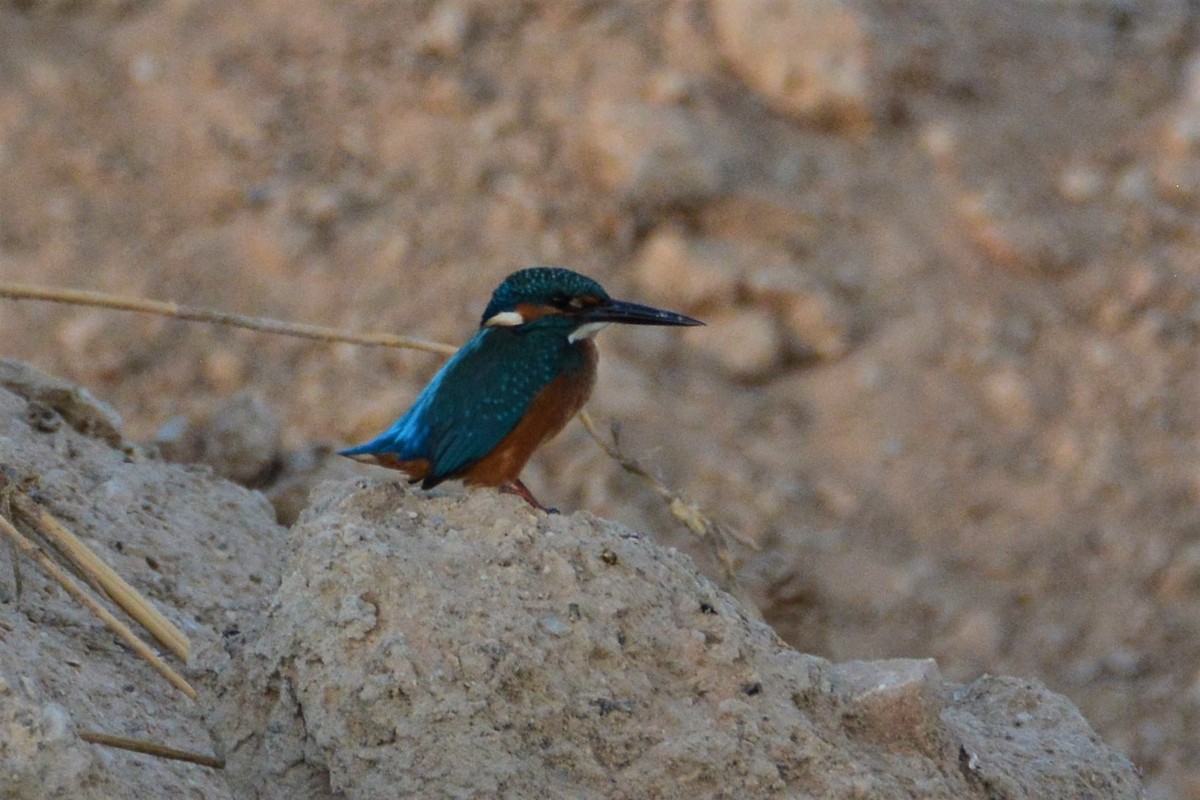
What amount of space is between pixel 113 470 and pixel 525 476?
236 cm

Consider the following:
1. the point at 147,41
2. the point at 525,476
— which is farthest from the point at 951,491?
the point at 147,41

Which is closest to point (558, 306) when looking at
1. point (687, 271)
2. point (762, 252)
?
point (687, 271)

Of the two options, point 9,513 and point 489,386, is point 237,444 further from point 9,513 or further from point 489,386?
point 9,513

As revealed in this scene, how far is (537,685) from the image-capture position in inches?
95.5

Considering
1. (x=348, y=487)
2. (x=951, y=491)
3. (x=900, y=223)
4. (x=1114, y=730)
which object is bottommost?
(x=1114, y=730)

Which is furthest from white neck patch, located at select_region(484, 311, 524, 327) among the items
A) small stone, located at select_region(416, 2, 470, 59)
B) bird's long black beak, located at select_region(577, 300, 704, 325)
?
small stone, located at select_region(416, 2, 470, 59)

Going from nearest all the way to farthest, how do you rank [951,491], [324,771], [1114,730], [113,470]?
[324,771]
[113,470]
[1114,730]
[951,491]

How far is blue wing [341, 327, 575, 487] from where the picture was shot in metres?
3.29

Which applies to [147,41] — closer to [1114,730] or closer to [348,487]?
[1114,730]

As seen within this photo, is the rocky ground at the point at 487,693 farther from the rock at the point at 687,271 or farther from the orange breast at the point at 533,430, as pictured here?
the rock at the point at 687,271

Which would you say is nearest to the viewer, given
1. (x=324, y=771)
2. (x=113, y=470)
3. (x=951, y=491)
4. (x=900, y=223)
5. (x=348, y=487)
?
(x=324, y=771)

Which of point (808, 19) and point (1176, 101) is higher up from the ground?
point (808, 19)

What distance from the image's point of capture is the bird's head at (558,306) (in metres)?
3.52

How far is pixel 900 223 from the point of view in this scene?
6441 mm
